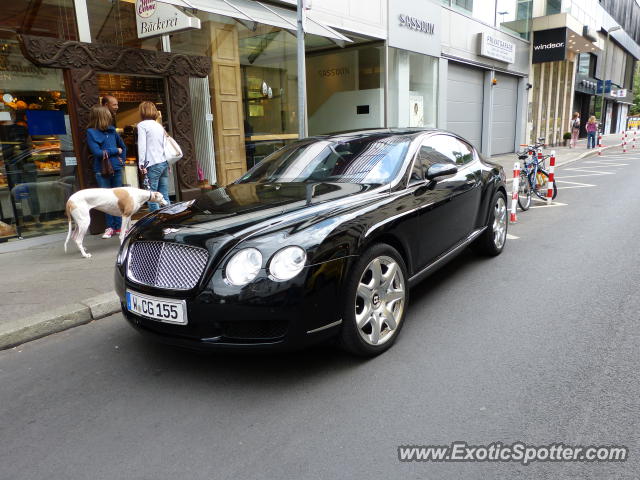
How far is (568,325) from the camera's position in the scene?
385cm

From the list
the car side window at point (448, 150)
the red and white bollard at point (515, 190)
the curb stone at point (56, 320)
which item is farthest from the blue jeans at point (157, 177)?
the red and white bollard at point (515, 190)

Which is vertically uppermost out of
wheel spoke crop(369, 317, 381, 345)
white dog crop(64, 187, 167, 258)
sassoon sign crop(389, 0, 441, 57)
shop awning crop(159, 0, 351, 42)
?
sassoon sign crop(389, 0, 441, 57)

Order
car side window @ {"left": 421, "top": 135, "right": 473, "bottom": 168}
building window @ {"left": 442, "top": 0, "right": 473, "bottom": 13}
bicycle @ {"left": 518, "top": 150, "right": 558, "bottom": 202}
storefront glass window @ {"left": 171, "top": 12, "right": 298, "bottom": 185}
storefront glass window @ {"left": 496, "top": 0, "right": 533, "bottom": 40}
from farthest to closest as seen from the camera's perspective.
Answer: storefront glass window @ {"left": 496, "top": 0, "right": 533, "bottom": 40} → building window @ {"left": 442, "top": 0, "right": 473, "bottom": 13} → bicycle @ {"left": 518, "top": 150, "right": 558, "bottom": 202} → storefront glass window @ {"left": 171, "top": 12, "right": 298, "bottom": 185} → car side window @ {"left": 421, "top": 135, "right": 473, "bottom": 168}

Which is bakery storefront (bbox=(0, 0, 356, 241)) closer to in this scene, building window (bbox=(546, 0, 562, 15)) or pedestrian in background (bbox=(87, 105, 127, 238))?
pedestrian in background (bbox=(87, 105, 127, 238))

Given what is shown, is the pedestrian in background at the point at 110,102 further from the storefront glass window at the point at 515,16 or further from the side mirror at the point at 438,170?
the storefront glass window at the point at 515,16

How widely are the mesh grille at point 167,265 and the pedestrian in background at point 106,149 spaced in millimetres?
4088

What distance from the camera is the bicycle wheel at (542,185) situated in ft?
33.0

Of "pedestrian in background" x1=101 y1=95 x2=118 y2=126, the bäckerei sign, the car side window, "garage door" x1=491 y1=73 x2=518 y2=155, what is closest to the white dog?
"pedestrian in background" x1=101 y1=95 x2=118 y2=126

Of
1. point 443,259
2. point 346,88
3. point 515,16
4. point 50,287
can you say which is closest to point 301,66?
point 443,259

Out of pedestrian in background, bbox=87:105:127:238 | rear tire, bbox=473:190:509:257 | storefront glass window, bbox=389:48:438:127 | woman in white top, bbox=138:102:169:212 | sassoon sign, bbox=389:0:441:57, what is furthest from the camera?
storefront glass window, bbox=389:48:438:127

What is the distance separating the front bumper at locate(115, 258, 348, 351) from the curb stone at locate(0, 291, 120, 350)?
66.4 inches

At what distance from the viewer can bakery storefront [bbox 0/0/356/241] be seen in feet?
22.8

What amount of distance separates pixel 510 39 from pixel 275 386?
2172 cm

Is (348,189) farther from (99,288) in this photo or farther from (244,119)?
(244,119)
